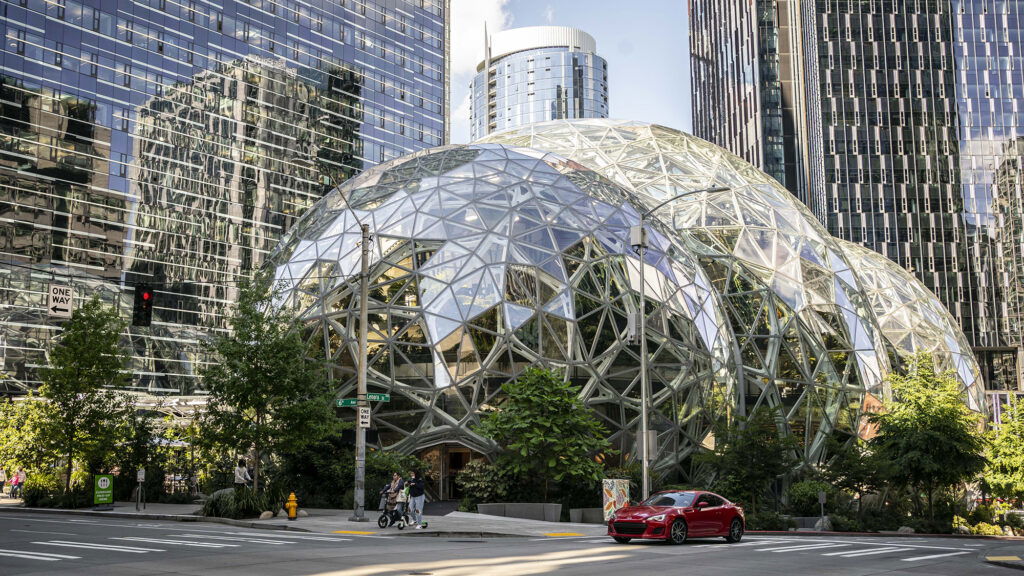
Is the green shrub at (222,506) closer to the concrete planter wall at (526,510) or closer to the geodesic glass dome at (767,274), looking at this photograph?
the concrete planter wall at (526,510)

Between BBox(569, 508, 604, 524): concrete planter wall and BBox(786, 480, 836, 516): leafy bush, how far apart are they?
876 centimetres

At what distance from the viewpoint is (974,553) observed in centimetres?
2017

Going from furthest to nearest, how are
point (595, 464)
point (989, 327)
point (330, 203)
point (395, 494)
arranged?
1. point (989, 327)
2. point (330, 203)
3. point (595, 464)
4. point (395, 494)

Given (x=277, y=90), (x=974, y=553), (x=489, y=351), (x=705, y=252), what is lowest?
(x=974, y=553)

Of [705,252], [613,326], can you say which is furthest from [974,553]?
[705,252]

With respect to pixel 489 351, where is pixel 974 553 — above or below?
below

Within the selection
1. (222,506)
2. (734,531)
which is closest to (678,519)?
(734,531)

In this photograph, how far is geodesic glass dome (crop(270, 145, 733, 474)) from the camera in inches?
1273

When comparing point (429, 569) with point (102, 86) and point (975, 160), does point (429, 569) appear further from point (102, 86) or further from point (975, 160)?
point (975, 160)

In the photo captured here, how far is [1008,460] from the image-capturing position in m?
43.5

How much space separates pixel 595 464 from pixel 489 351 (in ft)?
18.4

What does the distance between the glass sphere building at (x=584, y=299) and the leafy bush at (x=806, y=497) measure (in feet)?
8.39

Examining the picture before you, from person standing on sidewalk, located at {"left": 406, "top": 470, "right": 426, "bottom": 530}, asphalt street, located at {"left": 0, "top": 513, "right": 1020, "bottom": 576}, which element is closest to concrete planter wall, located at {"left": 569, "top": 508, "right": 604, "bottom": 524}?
person standing on sidewalk, located at {"left": 406, "top": 470, "right": 426, "bottom": 530}

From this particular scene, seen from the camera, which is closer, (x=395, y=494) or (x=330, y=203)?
(x=395, y=494)
